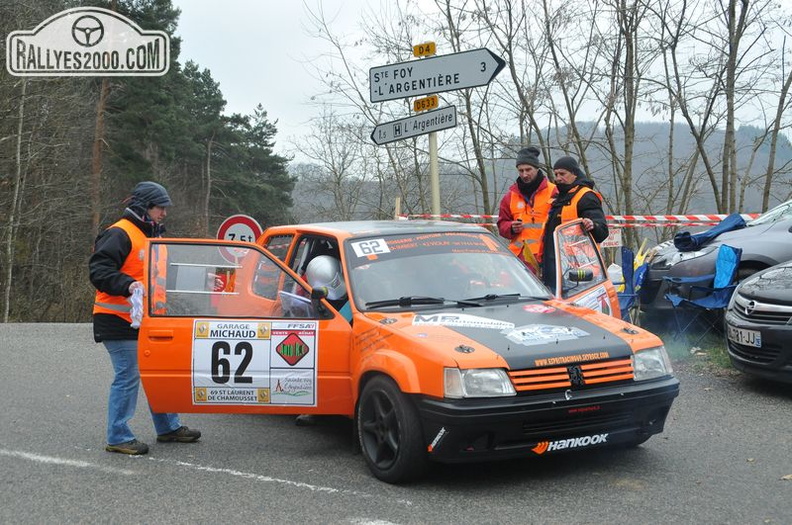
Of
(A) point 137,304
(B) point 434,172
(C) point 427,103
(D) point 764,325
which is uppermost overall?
(C) point 427,103

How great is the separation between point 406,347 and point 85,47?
995 inches

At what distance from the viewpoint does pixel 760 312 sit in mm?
6934

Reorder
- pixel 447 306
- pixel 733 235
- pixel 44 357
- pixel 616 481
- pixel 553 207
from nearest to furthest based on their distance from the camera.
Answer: pixel 616 481
pixel 447 306
pixel 553 207
pixel 733 235
pixel 44 357

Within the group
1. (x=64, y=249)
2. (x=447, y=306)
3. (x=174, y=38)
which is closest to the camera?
(x=447, y=306)

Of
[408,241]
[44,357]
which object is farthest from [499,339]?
[44,357]

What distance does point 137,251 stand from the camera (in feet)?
19.0

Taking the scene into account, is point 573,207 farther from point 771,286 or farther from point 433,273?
point 433,273

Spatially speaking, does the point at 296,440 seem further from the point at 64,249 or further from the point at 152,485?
the point at 64,249

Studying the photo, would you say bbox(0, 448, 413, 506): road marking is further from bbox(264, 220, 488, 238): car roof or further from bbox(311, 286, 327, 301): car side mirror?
bbox(264, 220, 488, 238): car roof

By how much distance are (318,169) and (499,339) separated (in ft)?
95.9

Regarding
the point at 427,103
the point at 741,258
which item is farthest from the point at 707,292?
the point at 427,103

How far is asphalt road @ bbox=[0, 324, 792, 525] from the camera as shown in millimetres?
4379

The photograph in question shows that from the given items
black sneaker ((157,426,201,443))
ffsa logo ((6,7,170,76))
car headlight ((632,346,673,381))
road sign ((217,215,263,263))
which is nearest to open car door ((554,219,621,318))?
car headlight ((632,346,673,381))

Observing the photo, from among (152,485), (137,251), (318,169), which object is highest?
(318,169)
